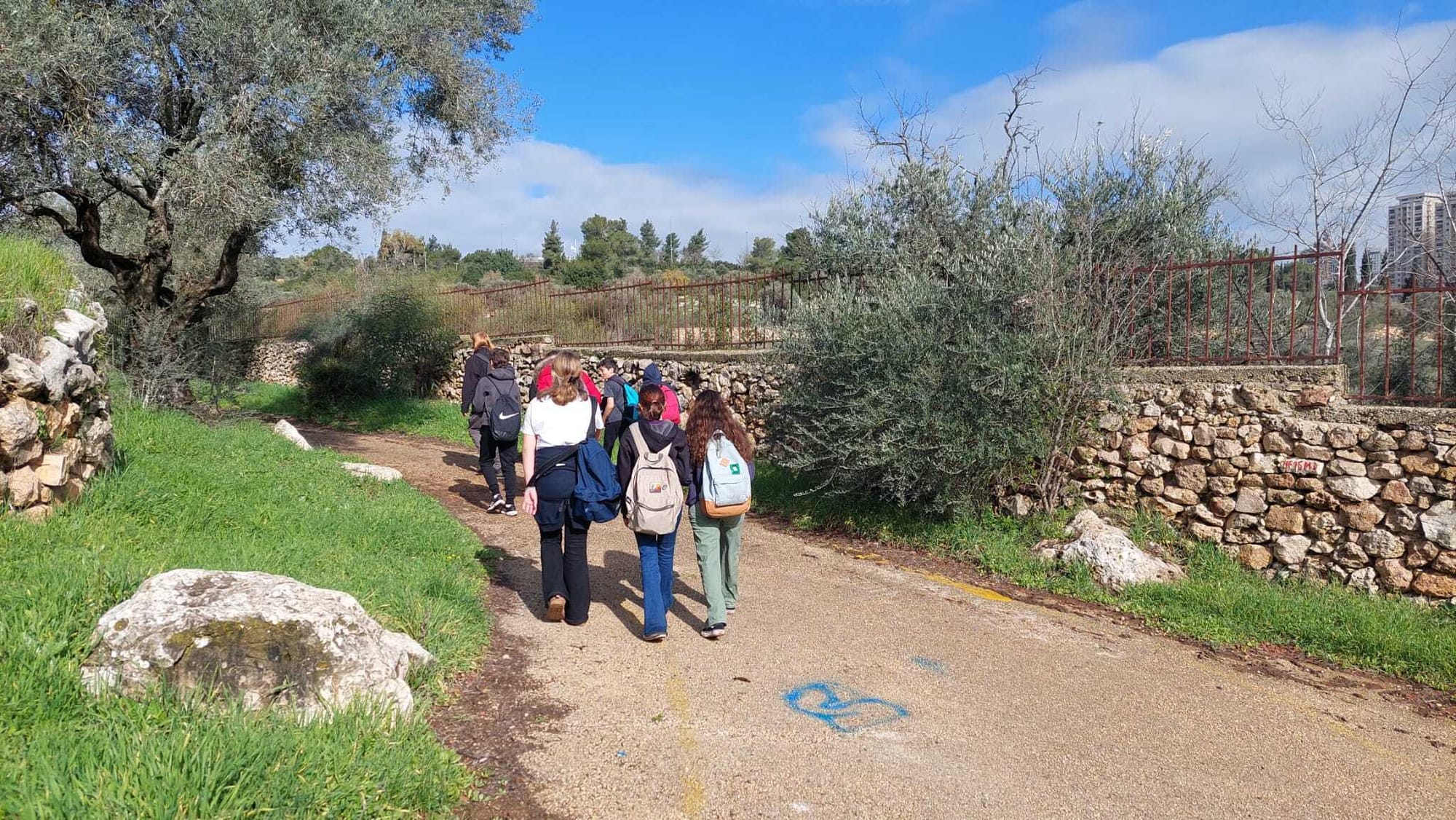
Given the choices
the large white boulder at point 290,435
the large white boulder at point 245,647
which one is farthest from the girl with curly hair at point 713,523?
the large white boulder at point 290,435

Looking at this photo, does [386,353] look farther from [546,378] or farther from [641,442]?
[641,442]

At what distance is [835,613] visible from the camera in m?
6.55

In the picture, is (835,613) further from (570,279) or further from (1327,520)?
(570,279)

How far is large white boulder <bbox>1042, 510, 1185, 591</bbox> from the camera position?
23.8 feet

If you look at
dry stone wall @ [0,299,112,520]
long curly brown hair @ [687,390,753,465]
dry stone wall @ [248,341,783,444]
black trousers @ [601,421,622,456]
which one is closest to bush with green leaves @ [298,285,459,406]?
dry stone wall @ [248,341,783,444]

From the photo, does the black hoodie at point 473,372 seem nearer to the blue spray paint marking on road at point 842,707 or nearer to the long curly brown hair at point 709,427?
the long curly brown hair at point 709,427

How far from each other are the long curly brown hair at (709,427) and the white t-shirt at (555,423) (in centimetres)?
68

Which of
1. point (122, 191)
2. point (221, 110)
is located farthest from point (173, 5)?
point (122, 191)

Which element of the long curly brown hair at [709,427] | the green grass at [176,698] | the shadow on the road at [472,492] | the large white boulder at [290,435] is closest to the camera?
the green grass at [176,698]

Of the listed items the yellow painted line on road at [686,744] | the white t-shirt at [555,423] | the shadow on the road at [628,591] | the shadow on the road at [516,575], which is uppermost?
the white t-shirt at [555,423]

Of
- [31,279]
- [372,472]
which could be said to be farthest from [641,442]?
[372,472]

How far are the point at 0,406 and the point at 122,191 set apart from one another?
23.3 feet

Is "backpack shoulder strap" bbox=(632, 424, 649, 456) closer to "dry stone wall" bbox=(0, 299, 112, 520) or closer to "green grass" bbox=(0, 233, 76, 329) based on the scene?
"dry stone wall" bbox=(0, 299, 112, 520)

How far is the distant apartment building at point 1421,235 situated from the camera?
10.6 meters
